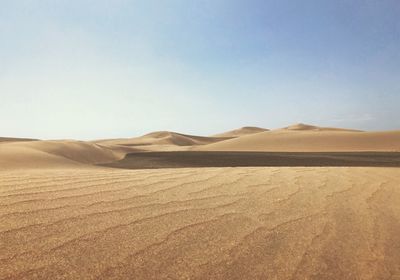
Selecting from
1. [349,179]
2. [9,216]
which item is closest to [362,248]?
[9,216]

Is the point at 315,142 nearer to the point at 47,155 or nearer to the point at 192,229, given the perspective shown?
the point at 47,155

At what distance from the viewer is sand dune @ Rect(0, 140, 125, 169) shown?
8.52m

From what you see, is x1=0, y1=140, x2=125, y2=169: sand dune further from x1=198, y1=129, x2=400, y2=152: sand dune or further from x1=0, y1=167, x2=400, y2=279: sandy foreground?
x1=198, y1=129, x2=400, y2=152: sand dune

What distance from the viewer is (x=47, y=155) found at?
10.4m

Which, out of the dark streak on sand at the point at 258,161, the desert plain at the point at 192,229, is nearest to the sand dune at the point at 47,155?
the dark streak on sand at the point at 258,161

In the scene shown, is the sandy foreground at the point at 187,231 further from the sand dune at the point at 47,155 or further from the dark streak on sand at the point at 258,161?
the dark streak on sand at the point at 258,161

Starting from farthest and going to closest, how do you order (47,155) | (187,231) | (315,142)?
(315,142)
(47,155)
(187,231)

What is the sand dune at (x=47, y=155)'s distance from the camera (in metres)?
8.52

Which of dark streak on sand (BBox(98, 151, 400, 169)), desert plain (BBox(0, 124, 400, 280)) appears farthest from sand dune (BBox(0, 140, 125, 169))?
desert plain (BBox(0, 124, 400, 280))

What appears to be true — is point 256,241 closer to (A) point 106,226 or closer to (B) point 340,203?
(A) point 106,226

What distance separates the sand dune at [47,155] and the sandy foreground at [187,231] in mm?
5084

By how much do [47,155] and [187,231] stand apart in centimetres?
889

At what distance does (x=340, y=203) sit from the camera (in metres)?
3.69

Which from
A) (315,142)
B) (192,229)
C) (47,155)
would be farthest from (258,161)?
(315,142)
